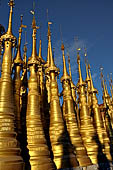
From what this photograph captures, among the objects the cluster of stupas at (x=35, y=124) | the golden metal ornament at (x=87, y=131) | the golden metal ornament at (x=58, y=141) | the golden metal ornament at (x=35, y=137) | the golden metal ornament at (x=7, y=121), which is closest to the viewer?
the golden metal ornament at (x=7, y=121)

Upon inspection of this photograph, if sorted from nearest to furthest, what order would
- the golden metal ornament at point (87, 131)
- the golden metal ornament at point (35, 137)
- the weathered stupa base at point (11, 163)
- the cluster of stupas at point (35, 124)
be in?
the weathered stupa base at point (11, 163) → the cluster of stupas at point (35, 124) → the golden metal ornament at point (35, 137) → the golden metal ornament at point (87, 131)

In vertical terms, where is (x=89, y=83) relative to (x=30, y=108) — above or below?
above

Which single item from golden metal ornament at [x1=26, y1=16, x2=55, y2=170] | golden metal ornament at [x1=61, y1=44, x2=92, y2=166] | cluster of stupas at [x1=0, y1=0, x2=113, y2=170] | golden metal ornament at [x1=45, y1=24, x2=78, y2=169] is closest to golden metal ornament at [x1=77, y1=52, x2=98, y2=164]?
cluster of stupas at [x1=0, y1=0, x2=113, y2=170]

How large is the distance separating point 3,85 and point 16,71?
3905mm

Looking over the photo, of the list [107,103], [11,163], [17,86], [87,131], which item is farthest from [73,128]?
[107,103]

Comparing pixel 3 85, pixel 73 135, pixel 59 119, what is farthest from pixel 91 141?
pixel 3 85

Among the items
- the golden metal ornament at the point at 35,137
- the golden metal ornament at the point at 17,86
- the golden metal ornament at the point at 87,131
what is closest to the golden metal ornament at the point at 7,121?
the golden metal ornament at the point at 35,137

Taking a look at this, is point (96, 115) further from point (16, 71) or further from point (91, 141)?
point (16, 71)

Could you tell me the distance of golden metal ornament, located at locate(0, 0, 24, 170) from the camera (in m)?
9.27

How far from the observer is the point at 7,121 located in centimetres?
1067

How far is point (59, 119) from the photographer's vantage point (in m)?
15.5

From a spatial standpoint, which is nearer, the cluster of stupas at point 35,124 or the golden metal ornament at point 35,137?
the cluster of stupas at point 35,124

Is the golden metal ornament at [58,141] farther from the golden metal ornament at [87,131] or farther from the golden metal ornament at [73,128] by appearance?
the golden metal ornament at [87,131]

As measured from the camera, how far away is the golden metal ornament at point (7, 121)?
927 centimetres
